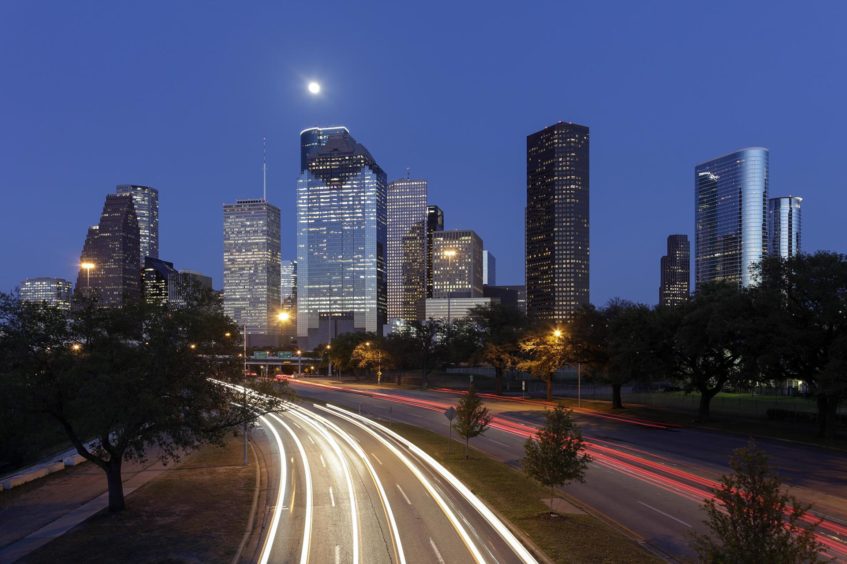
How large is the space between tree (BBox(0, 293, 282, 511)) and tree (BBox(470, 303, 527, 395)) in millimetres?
60674

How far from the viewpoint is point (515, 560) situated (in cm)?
1667

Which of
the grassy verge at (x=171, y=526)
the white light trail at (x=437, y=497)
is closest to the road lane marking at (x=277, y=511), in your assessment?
the grassy verge at (x=171, y=526)

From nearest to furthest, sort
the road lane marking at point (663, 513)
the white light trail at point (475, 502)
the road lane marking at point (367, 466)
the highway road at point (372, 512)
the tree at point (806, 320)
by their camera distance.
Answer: the white light trail at point (475, 502), the highway road at point (372, 512), the road lane marking at point (367, 466), the road lane marking at point (663, 513), the tree at point (806, 320)

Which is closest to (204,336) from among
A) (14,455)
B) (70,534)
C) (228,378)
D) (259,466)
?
(228,378)

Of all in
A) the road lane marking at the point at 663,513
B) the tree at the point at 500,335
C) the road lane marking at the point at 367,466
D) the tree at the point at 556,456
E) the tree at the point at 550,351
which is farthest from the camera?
the tree at the point at 500,335

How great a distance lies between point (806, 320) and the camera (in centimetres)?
4109

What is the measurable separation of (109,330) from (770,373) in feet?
147

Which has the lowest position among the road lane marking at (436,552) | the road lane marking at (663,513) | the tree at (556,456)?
the road lane marking at (663,513)

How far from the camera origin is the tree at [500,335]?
81.1 metres

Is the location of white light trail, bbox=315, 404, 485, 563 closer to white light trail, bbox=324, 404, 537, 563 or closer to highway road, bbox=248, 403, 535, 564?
highway road, bbox=248, 403, 535, 564

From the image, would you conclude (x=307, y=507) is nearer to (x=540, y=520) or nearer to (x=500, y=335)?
(x=540, y=520)

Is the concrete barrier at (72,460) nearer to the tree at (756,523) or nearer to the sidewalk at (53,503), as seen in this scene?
the sidewalk at (53,503)

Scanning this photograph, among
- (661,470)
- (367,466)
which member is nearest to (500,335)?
(661,470)

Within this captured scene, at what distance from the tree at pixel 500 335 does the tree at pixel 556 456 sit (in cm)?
5886
